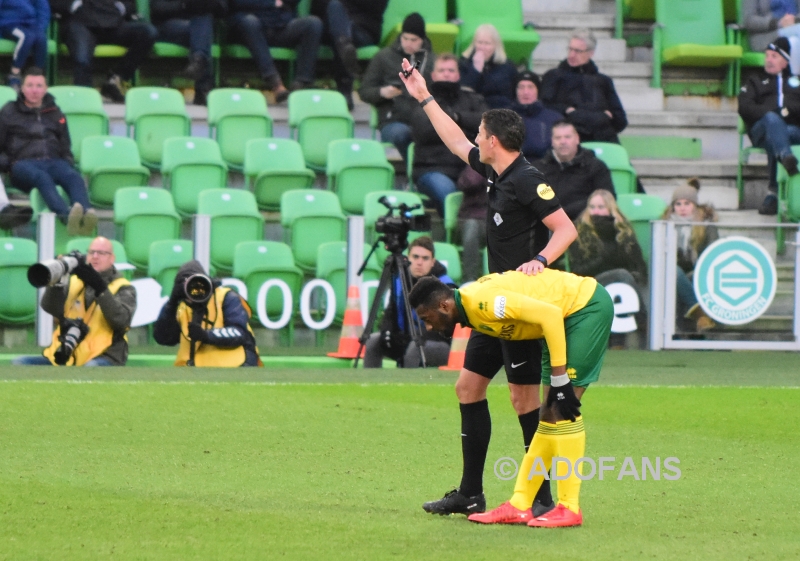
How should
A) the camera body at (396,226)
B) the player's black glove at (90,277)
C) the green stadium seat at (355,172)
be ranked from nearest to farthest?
the player's black glove at (90,277) < the camera body at (396,226) < the green stadium seat at (355,172)

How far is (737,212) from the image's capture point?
17281 millimetres

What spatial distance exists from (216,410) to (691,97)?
11.4 metres

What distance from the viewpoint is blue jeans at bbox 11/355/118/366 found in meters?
11.8

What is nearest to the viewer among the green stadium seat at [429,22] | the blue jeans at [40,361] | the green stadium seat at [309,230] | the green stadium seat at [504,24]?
the blue jeans at [40,361]

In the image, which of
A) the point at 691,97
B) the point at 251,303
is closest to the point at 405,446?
the point at 251,303

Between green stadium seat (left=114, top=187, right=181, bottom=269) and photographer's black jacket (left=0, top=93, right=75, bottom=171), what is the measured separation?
2.61 feet

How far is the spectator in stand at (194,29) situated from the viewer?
53.0 ft

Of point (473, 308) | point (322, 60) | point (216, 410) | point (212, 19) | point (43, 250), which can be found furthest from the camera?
point (322, 60)

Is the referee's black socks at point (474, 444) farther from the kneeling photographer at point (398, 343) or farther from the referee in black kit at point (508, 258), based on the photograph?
the kneeling photographer at point (398, 343)

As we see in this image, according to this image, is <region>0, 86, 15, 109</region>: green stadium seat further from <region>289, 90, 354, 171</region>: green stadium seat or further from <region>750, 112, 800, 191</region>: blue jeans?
<region>750, 112, 800, 191</region>: blue jeans

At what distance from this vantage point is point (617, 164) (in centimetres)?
1598

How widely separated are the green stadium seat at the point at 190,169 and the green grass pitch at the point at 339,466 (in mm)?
3576

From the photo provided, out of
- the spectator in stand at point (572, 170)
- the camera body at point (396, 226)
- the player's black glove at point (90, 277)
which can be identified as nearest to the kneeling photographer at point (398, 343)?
the camera body at point (396, 226)

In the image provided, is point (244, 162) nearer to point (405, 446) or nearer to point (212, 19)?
point (212, 19)
